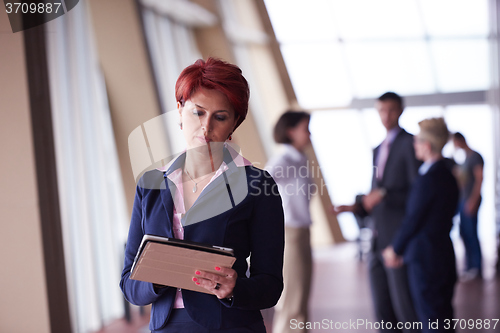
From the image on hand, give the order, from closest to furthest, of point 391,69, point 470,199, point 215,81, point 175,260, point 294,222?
point 175,260 < point 215,81 < point 294,222 < point 470,199 < point 391,69

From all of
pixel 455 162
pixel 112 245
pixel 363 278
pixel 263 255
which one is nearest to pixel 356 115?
pixel 455 162

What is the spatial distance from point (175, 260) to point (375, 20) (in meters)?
2.96

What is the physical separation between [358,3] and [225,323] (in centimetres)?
293

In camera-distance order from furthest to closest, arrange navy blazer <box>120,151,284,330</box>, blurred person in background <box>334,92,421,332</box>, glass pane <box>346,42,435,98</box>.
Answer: glass pane <box>346,42,435,98</box>, blurred person in background <box>334,92,421,332</box>, navy blazer <box>120,151,284,330</box>

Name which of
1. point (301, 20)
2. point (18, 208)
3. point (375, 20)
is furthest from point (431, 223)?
point (18, 208)

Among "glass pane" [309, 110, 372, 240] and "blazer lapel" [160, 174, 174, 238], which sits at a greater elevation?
"glass pane" [309, 110, 372, 240]

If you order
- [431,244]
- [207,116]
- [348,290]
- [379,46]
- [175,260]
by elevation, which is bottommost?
[348,290]

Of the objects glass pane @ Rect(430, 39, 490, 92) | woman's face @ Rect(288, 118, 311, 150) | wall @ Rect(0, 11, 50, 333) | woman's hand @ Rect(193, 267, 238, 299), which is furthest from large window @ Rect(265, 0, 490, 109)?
woman's hand @ Rect(193, 267, 238, 299)

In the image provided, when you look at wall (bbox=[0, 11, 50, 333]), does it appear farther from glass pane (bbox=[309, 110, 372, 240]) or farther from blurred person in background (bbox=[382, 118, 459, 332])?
blurred person in background (bbox=[382, 118, 459, 332])

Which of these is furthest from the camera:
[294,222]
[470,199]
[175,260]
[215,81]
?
[470,199]

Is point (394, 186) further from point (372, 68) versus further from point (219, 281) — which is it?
point (219, 281)

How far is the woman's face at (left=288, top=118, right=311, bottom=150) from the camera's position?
10.8 feet

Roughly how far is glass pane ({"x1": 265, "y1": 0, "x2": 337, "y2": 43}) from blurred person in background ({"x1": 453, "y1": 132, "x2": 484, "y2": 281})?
122 cm

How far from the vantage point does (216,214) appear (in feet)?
3.79
